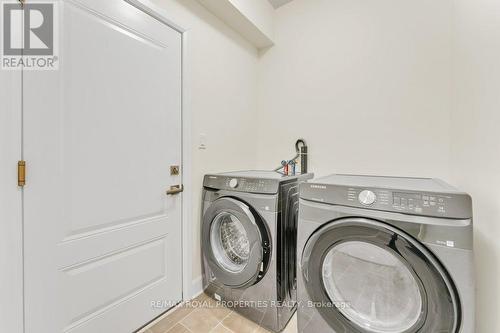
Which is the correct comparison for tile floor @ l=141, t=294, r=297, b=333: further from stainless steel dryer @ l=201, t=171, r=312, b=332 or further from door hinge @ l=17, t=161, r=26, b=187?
door hinge @ l=17, t=161, r=26, b=187

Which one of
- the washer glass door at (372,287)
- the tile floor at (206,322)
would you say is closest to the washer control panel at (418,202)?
the washer glass door at (372,287)

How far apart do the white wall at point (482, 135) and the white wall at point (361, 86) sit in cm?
24

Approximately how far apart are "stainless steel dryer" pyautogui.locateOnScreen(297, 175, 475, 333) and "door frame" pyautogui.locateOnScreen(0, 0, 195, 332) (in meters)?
0.90

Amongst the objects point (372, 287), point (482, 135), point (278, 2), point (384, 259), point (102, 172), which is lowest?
point (372, 287)

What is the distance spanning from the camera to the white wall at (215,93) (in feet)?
5.50

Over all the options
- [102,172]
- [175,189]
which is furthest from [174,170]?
[102,172]

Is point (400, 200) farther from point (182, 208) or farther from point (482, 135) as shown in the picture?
point (182, 208)

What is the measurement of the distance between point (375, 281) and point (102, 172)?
1495mm

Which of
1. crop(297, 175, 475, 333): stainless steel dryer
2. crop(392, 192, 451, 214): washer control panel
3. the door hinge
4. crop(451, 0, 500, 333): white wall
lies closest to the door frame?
the door hinge

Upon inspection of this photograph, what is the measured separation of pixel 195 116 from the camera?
1706 millimetres

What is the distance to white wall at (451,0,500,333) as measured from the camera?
34.8 inches

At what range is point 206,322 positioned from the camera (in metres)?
1.46

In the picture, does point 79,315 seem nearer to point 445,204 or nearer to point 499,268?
point 445,204

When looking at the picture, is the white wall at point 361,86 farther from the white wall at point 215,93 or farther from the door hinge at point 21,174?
the door hinge at point 21,174
